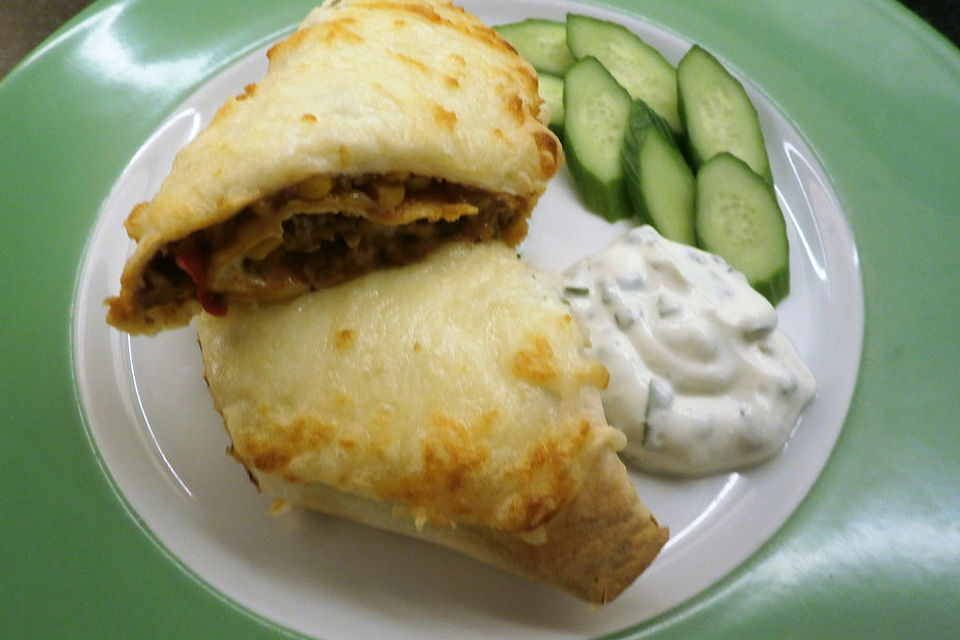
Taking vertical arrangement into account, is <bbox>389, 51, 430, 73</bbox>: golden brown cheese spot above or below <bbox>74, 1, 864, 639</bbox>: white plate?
above

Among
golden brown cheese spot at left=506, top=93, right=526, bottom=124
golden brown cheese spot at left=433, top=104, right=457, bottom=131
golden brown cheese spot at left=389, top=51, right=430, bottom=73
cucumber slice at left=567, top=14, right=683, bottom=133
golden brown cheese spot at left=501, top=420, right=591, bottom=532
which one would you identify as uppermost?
golden brown cheese spot at left=389, top=51, right=430, bottom=73

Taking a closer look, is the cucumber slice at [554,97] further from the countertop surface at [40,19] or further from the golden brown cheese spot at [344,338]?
the countertop surface at [40,19]

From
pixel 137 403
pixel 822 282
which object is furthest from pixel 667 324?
pixel 137 403

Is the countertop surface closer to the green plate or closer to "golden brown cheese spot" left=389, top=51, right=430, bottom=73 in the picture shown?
the green plate

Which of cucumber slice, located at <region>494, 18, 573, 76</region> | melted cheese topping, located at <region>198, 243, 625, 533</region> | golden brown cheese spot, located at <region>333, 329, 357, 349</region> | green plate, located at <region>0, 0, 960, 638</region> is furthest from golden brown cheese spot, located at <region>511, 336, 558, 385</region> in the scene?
cucumber slice, located at <region>494, 18, 573, 76</region>

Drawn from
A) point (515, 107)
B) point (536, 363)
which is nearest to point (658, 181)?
point (515, 107)

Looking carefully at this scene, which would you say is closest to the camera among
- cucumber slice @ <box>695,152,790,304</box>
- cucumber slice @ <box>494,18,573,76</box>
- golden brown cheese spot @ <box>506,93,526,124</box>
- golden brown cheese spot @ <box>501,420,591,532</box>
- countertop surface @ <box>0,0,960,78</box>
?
golden brown cheese spot @ <box>501,420,591,532</box>

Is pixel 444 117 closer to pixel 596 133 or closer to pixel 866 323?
pixel 596 133
